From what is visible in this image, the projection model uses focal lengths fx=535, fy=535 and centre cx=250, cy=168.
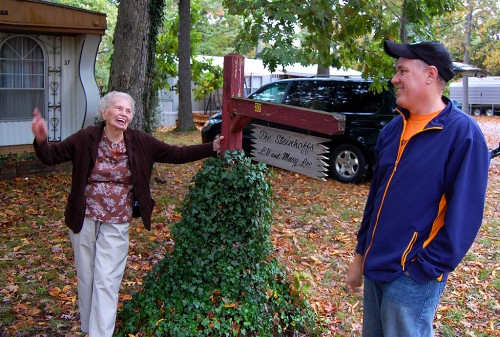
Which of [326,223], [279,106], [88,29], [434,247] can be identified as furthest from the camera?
[88,29]

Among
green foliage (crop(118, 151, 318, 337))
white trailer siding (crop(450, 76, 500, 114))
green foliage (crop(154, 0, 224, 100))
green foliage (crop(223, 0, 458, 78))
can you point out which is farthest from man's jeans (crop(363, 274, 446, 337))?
white trailer siding (crop(450, 76, 500, 114))

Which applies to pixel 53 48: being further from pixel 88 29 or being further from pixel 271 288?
pixel 271 288

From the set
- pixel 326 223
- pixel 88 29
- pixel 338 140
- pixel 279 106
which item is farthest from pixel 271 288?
pixel 88 29

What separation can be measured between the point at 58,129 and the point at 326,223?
563 cm

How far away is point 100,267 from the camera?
11.8 ft

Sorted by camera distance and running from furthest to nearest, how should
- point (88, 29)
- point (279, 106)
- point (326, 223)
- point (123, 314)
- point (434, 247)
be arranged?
point (88, 29)
point (326, 223)
point (123, 314)
point (279, 106)
point (434, 247)

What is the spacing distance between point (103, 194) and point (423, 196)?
2161 mm

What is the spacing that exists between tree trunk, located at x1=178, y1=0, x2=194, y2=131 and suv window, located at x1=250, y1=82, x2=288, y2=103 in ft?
20.0

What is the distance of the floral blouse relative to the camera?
3.59m

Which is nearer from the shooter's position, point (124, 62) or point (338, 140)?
point (124, 62)

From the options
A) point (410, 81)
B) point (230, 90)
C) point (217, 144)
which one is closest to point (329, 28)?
point (230, 90)

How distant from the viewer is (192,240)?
3613 mm

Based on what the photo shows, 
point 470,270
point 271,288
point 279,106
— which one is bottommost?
point 470,270

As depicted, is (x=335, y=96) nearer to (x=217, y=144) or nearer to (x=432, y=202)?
(x=217, y=144)
